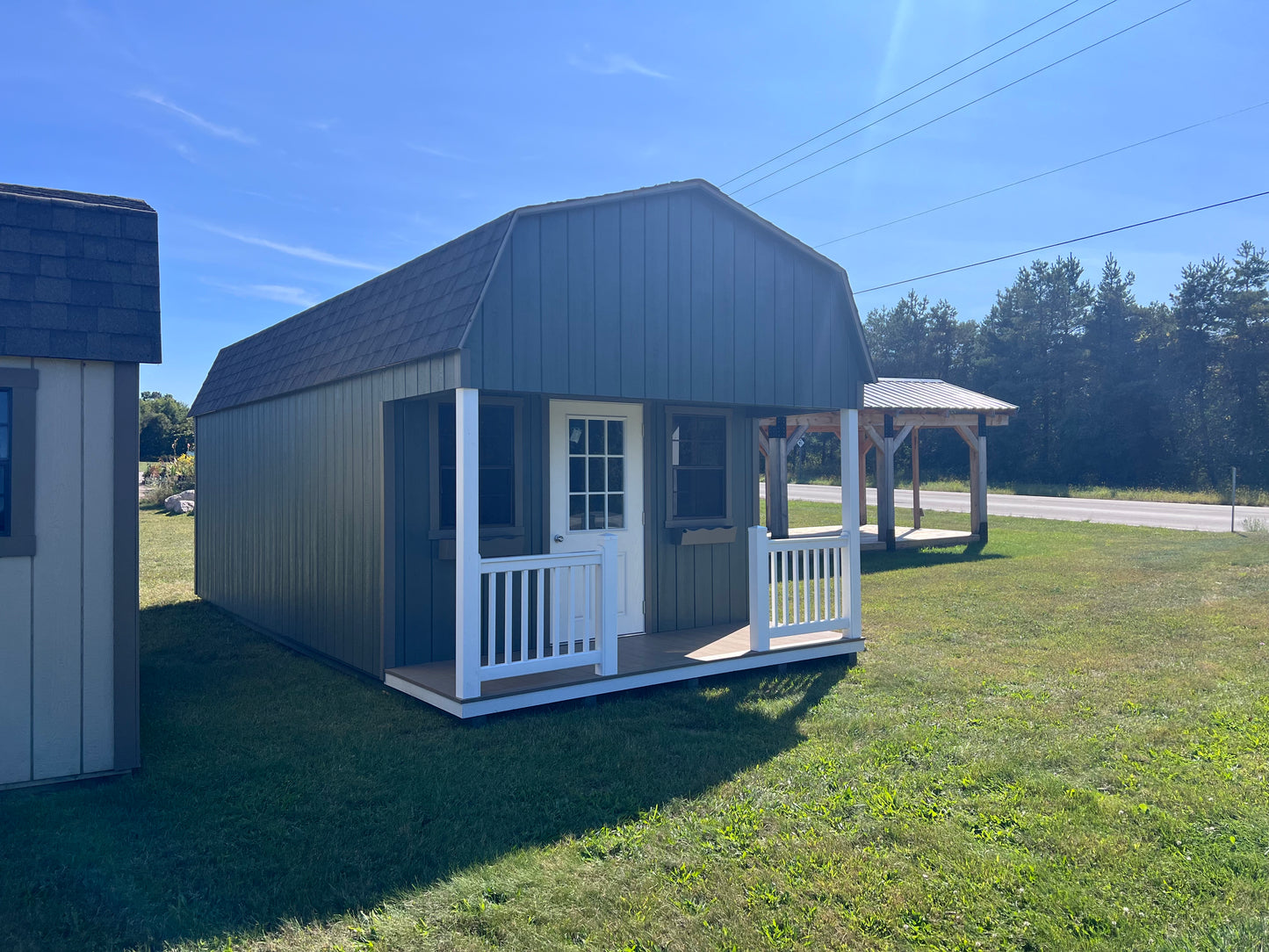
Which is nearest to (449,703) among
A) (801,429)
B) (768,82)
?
(801,429)

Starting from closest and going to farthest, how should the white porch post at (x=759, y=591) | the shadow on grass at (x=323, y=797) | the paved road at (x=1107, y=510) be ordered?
1. the shadow on grass at (x=323, y=797)
2. the white porch post at (x=759, y=591)
3. the paved road at (x=1107, y=510)

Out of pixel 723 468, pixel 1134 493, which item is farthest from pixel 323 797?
pixel 1134 493

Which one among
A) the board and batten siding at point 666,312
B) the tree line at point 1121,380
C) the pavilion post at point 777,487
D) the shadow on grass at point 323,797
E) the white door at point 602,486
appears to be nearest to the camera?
the shadow on grass at point 323,797

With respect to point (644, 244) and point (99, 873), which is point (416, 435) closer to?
point (644, 244)

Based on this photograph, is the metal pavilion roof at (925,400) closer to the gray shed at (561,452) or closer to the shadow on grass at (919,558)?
the shadow on grass at (919,558)

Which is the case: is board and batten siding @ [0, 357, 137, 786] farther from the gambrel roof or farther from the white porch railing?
the white porch railing

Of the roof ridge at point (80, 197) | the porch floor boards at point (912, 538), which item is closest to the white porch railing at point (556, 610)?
the roof ridge at point (80, 197)

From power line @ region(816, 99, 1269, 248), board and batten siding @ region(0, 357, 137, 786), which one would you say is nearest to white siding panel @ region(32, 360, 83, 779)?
board and batten siding @ region(0, 357, 137, 786)

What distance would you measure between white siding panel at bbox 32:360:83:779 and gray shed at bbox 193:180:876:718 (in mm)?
1884

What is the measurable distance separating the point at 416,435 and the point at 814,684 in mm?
3449

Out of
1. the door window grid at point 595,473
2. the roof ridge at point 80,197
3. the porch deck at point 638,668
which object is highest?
the roof ridge at point 80,197

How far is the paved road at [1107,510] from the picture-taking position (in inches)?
693

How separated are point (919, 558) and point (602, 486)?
8139 millimetres

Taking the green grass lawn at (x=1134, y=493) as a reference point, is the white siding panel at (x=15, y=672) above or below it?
below
